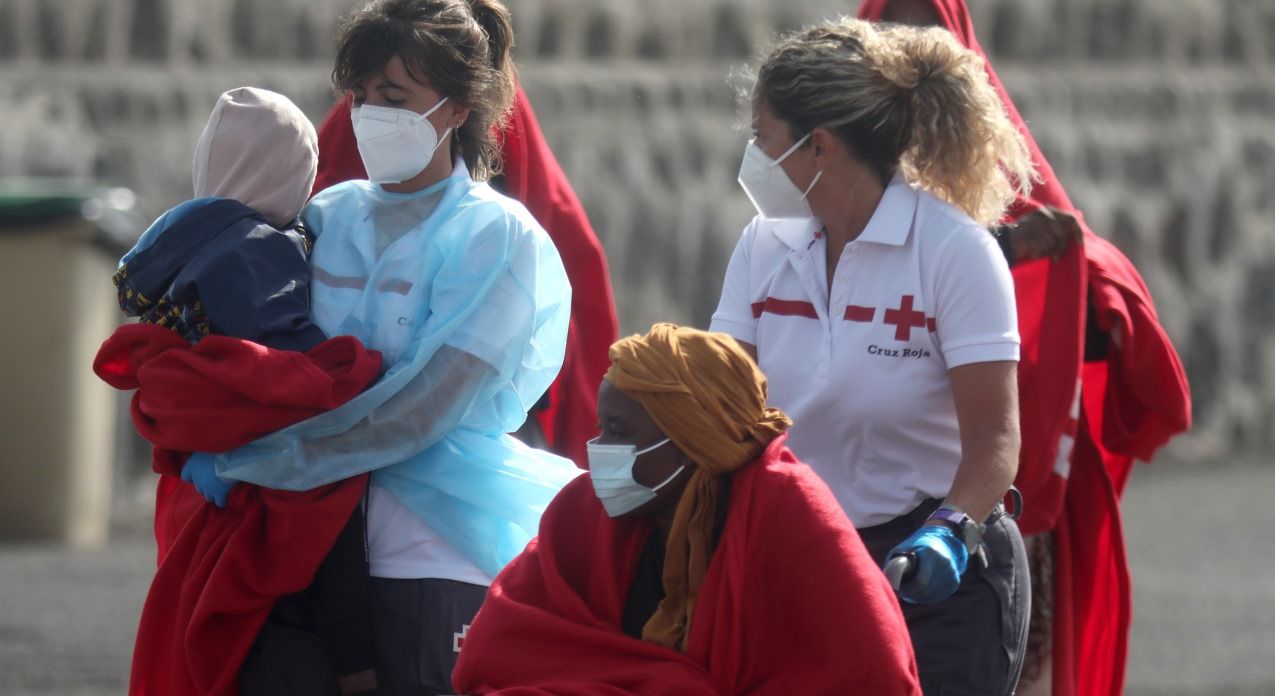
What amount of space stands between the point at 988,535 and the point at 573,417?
1.19m

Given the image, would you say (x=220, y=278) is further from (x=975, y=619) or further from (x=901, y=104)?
(x=975, y=619)

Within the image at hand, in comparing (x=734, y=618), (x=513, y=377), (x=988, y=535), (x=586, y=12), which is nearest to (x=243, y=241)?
(x=513, y=377)

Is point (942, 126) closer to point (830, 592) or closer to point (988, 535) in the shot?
point (988, 535)

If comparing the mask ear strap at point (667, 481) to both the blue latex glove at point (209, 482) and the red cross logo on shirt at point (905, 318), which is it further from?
the blue latex glove at point (209, 482)

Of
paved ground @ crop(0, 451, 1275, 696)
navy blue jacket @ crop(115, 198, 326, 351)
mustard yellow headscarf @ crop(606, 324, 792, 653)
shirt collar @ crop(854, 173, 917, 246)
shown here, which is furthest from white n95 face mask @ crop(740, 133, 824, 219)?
paved ground @ crop(0, 451, 1275, 696)

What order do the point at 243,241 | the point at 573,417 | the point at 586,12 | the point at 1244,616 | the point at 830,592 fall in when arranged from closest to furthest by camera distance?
the point at 830,592, the point at 243,241, the point at 573,417, the point at 1244,616, the point at 586,12

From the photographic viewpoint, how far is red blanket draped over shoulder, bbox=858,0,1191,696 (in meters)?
3.96

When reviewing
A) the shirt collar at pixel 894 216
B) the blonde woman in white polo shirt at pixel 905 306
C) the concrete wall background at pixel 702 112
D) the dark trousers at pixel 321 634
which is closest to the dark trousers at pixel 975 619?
the blonde woman in white polo shirt at pixel 905 306

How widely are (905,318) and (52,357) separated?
876cm

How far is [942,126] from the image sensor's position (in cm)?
355

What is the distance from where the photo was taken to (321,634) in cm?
337

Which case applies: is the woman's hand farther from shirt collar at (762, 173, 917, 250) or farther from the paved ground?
the paved ground

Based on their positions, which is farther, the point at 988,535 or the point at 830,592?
the point at 988,535

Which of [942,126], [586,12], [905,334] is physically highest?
[942,126]
